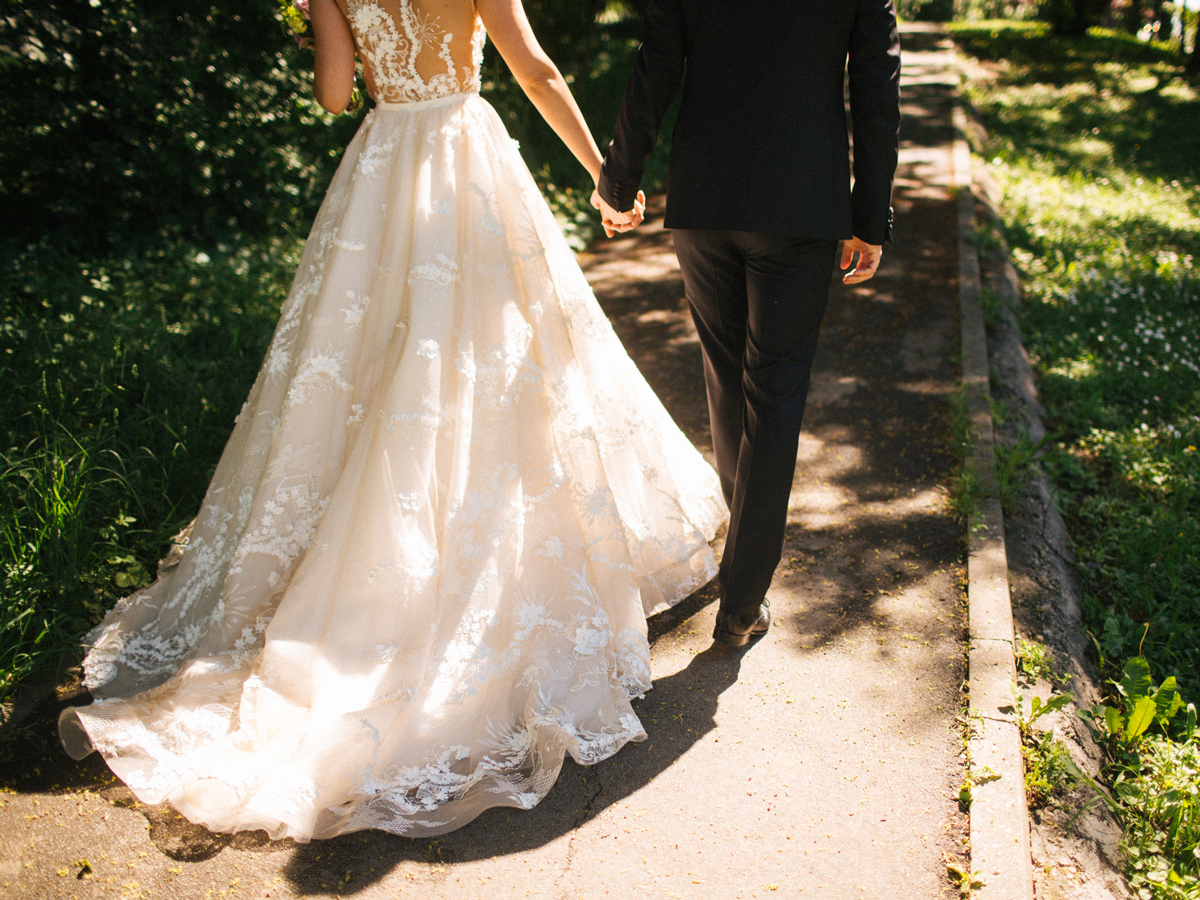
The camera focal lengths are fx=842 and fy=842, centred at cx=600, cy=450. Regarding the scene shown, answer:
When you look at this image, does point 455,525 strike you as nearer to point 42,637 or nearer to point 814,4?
point 42,637

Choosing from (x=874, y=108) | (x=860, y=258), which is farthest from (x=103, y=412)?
(x=874, y=108)

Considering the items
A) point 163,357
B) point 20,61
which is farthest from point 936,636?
point 20,61

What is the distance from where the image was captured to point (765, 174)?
2.40 metres

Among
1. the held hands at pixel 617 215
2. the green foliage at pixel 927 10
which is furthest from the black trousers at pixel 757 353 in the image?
the green foliage at pixel 927 10

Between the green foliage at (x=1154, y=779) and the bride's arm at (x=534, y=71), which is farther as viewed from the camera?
the bride's arm at (x=534, y=71)

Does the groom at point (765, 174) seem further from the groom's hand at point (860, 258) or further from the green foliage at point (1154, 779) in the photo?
the green foliage at point (1154, 779)

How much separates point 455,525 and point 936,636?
1.70m

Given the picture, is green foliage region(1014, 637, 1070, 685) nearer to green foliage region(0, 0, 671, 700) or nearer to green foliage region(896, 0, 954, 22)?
green foliage region(0, 0, 671, 700)

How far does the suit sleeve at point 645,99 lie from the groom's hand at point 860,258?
71 centimetres

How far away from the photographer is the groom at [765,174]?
7.59 feet

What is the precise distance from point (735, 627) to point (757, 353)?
0.93 metres

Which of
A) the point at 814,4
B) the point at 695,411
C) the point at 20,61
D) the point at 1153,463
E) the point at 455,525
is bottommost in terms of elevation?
the point at 1153,463

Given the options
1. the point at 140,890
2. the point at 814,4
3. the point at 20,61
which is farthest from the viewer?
the point at 20,61

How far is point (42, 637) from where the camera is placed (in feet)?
9.41
